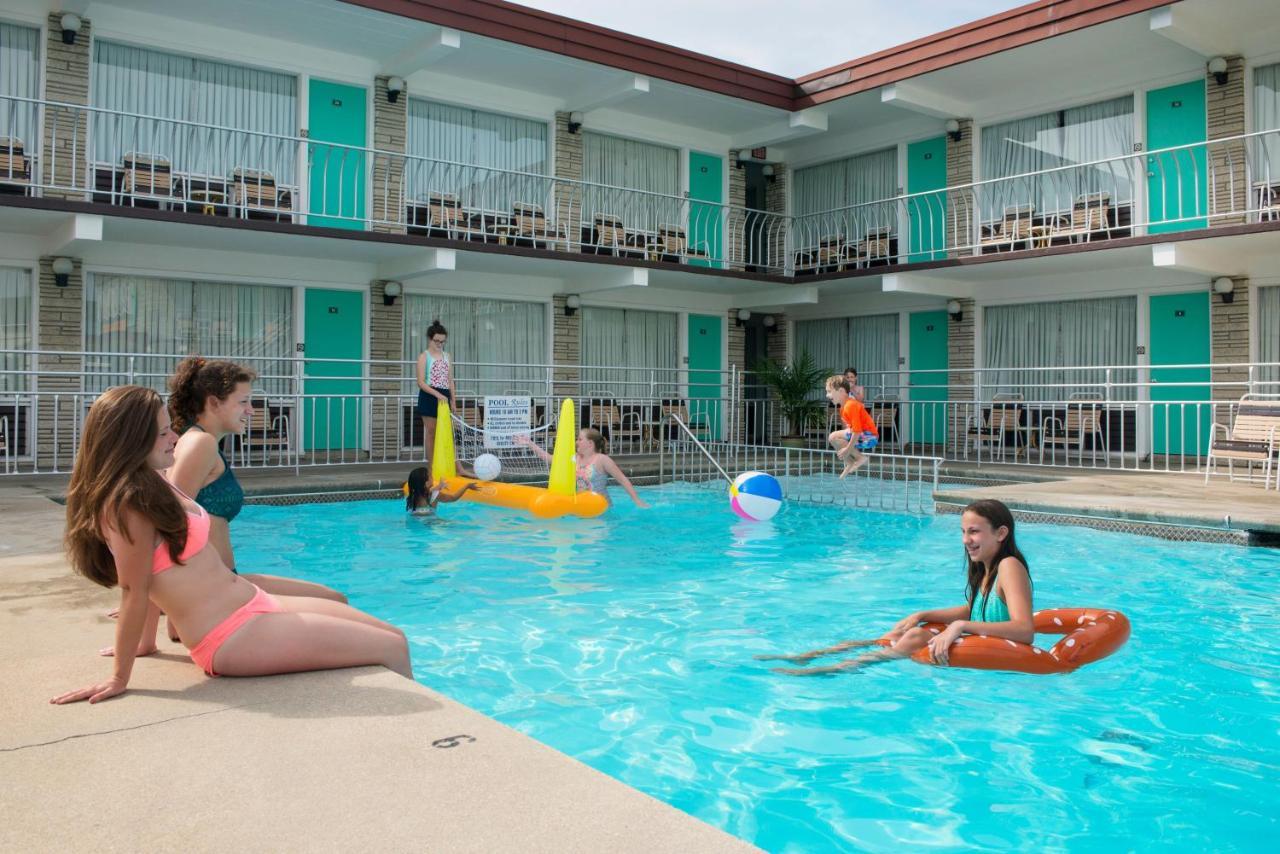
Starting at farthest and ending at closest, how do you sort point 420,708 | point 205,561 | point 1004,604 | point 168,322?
point 168,322 → point 1004,604 → point 205,561 → point 420,708

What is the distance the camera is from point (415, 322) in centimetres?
1697

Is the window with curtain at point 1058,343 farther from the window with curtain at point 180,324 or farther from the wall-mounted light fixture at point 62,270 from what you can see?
the wall-mounted light fixture at point 62,270

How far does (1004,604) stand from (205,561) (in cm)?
369

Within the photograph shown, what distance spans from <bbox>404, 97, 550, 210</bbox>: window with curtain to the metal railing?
1.7 inches

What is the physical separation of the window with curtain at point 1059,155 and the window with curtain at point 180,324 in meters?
12.8

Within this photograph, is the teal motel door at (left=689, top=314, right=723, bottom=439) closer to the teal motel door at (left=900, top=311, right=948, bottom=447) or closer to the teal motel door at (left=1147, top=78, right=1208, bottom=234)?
the teal motel door at (left=900, top=311, right=948, bottom=447)

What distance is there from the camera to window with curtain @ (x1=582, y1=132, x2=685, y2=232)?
18844 millimetres

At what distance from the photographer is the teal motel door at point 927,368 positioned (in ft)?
62.5

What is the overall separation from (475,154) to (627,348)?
4862 mm

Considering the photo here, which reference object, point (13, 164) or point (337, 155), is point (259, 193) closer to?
point (337, 155)

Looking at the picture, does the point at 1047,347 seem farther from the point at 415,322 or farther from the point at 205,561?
the point at 205,561

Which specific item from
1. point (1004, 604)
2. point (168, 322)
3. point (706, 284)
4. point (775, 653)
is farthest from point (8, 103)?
point (1004, 604)

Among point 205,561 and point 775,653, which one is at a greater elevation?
point 205,561

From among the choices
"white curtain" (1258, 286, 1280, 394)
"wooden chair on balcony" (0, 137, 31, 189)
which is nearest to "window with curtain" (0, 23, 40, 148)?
"wooden chair on balcony" (0, 137, 31, 189)
